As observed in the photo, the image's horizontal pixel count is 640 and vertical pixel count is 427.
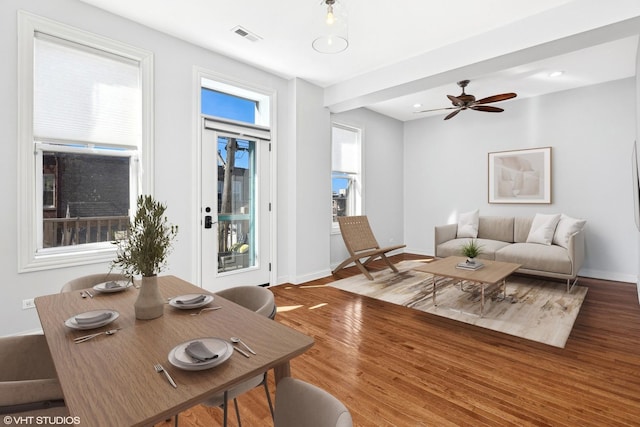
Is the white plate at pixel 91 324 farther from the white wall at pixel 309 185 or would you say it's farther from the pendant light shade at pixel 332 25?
the white wall at pixel 309 185

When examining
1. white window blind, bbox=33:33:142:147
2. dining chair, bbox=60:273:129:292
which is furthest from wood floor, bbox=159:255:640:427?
white window blind, bbox=33:33:142:147

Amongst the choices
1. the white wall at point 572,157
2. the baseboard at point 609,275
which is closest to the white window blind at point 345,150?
the white wall at point 572,157

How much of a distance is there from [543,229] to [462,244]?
1.15m

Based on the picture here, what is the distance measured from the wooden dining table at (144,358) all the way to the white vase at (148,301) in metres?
0.03

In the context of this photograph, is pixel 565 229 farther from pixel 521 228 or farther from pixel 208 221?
pixel 208 221

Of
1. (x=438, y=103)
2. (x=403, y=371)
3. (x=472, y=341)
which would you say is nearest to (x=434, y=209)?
(x=438, y=103)

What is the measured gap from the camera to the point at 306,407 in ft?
3.08

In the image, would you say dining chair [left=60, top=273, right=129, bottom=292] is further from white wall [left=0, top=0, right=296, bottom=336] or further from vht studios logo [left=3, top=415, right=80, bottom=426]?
white wall [left=0, top=0, right=296, bottom=336]

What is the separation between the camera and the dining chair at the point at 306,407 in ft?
2.75

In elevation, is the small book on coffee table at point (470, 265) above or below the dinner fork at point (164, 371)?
below

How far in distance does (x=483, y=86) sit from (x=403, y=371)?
14.3 feet

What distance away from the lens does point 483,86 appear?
15.7ft

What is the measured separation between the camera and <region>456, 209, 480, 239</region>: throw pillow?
560 centimetres

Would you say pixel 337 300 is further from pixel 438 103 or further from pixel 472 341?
pixel 438 103
